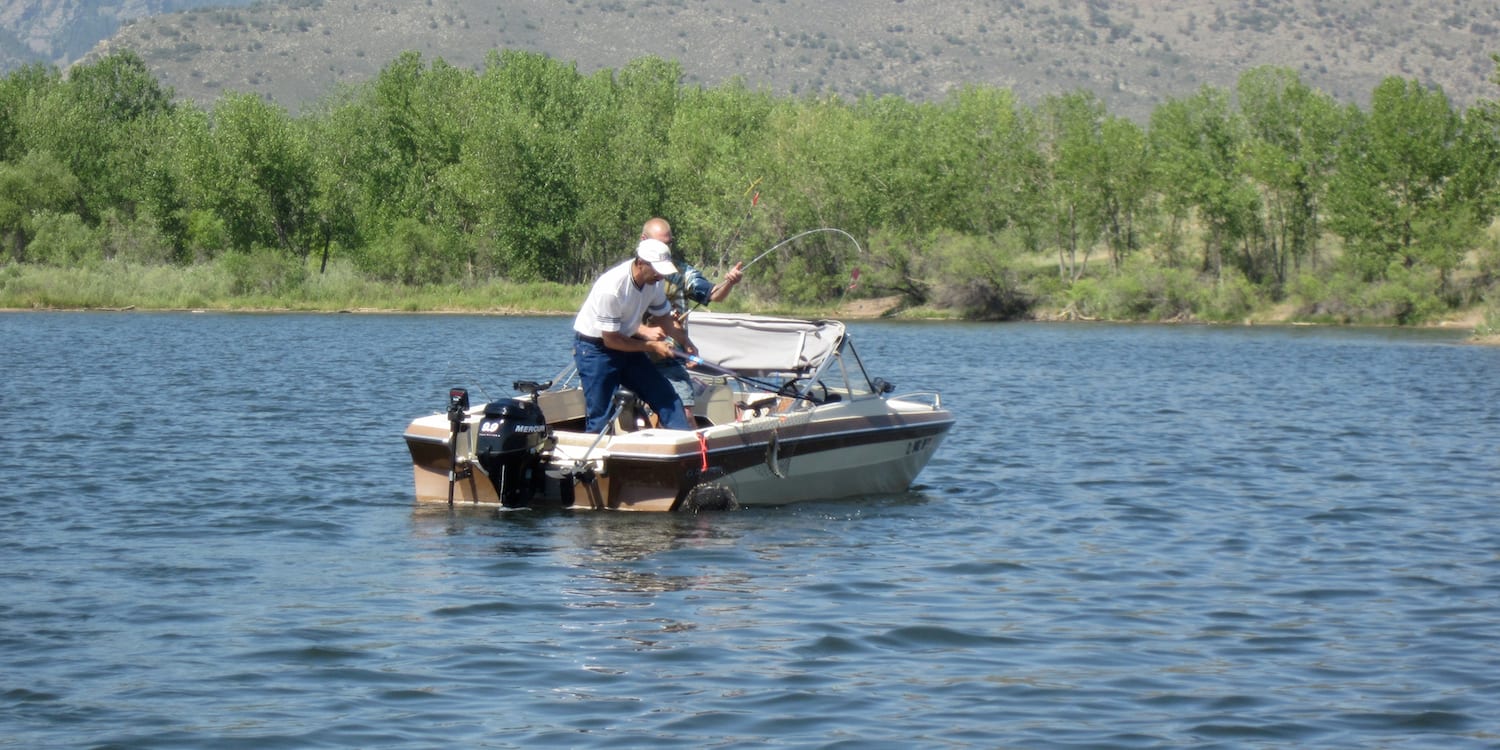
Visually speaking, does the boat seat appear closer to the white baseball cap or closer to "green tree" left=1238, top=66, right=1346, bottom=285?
the white baseball cap

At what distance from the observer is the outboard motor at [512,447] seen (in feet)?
43.7

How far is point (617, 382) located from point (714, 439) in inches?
35.8

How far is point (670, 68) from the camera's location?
8844 centimetres

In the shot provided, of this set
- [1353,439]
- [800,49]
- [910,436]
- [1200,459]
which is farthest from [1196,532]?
[800,49]

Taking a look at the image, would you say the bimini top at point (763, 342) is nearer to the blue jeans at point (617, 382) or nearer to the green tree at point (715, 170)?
the blue jeans at point (617, 382)

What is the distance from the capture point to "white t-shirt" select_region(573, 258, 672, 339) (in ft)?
43.6

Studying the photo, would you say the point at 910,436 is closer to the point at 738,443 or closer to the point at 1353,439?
the point at 738,443

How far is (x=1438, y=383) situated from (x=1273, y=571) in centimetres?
2278

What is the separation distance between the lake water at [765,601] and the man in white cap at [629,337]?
3.18ft

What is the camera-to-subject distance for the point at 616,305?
43.7 ft

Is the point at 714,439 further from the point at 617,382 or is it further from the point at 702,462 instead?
the point at 617,382

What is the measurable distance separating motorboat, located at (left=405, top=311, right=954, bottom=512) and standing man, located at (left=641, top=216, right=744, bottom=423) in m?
0.30

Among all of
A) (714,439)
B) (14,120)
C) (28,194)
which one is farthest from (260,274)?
(714,439)

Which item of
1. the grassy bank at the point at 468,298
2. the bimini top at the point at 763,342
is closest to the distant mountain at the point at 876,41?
the grassy bank at the point at 468,298
